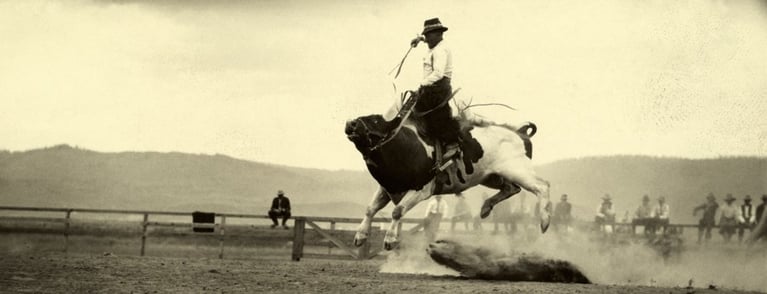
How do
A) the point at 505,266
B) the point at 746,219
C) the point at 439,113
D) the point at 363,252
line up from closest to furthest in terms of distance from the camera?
the point at 439,113
the point at 505,266
the point at 363,252
the point at 746,219

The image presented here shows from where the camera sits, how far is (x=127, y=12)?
31109 millimetres

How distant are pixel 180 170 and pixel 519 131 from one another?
32955 millimetres

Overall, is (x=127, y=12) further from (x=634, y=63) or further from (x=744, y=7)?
(x=744, y=7)

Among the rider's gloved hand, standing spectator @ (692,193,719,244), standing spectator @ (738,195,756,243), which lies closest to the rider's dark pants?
the rider's gloved hand

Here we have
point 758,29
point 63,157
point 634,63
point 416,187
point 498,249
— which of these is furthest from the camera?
point 63,157

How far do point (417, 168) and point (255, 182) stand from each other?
3554cm

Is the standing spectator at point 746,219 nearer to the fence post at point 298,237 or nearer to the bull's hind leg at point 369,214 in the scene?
the fence post at point 298,237

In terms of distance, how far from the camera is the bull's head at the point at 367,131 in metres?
10.6

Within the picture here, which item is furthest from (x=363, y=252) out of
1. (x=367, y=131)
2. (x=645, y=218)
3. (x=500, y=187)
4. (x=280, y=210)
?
(x=367, y=131)

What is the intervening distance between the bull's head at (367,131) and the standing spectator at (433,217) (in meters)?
7.85

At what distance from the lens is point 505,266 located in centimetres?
1254

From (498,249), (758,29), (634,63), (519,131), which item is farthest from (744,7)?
(498,249)

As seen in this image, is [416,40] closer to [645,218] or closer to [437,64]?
[437,64]

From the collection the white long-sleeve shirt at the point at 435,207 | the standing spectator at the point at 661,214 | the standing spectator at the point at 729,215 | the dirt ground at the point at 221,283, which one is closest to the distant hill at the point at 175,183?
the white long-sleeve shirt at the point at 435,207
